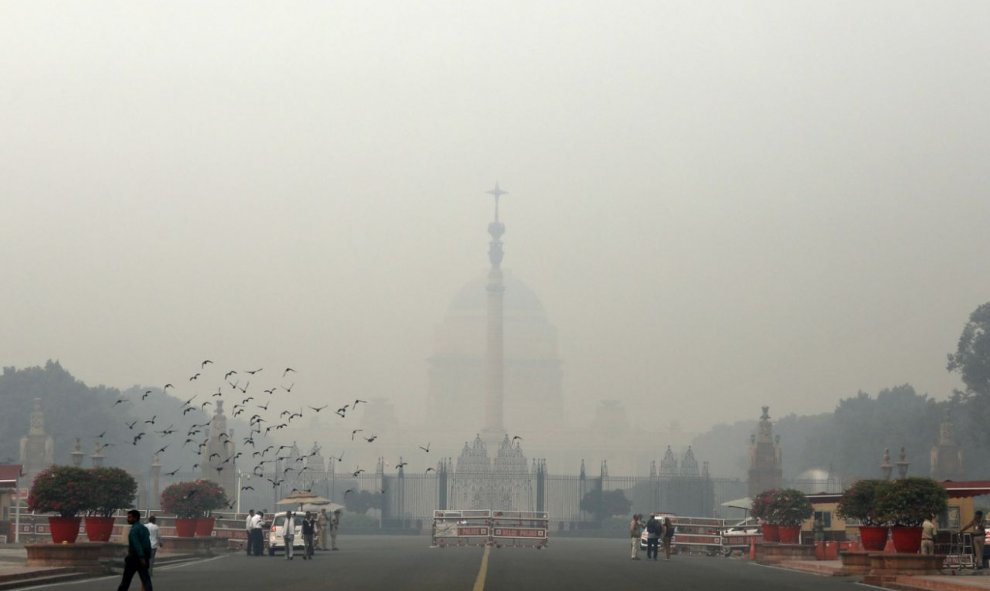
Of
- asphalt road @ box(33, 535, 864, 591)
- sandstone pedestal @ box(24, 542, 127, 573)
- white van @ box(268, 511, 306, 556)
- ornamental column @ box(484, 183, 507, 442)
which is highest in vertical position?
ornamental column @ box(484, 183, 507, 442)

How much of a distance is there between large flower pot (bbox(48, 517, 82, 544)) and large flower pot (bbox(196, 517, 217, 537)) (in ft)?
56.8

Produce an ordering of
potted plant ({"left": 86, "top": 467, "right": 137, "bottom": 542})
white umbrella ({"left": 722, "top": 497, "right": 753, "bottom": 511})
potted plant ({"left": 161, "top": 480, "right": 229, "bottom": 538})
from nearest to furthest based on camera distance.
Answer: potted plant ({"left": 86, "top": 467, "right": 137, "bottom": 542}), potted plant ({"left": 161, "top": 480, "right": 229, "bottom": 538}), white umbrella ({"left": 722, "top": 497, "right": 753, "bottom": 511})

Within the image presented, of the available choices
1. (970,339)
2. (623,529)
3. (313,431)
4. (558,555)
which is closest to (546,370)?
(313,431)

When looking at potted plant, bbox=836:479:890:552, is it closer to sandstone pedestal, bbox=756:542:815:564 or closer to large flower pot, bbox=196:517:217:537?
sandstone pedestal, bbox=756:542:815:564

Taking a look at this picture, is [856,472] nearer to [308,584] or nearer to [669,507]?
[669,507]

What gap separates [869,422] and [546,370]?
56.1 metres

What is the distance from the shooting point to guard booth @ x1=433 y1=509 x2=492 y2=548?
68250 millimetres

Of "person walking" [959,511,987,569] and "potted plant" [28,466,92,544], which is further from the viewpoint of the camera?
"person walking" [959,511,987,569]

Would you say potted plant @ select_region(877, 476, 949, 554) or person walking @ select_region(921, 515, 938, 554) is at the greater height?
potted plant @ select_region(877, 476, 949, 554)

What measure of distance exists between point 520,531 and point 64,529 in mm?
32101

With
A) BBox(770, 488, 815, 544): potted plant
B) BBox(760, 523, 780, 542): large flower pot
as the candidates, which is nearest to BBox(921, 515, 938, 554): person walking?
BBox(770, 488, 815, 544): potted plant

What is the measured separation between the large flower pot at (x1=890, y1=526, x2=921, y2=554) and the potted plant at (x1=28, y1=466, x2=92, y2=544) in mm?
20959

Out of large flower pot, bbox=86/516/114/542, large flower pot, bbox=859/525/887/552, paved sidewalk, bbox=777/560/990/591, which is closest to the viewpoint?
paved sidewalk, bbox=777/560/990/591

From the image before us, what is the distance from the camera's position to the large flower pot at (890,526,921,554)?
38844 mm
